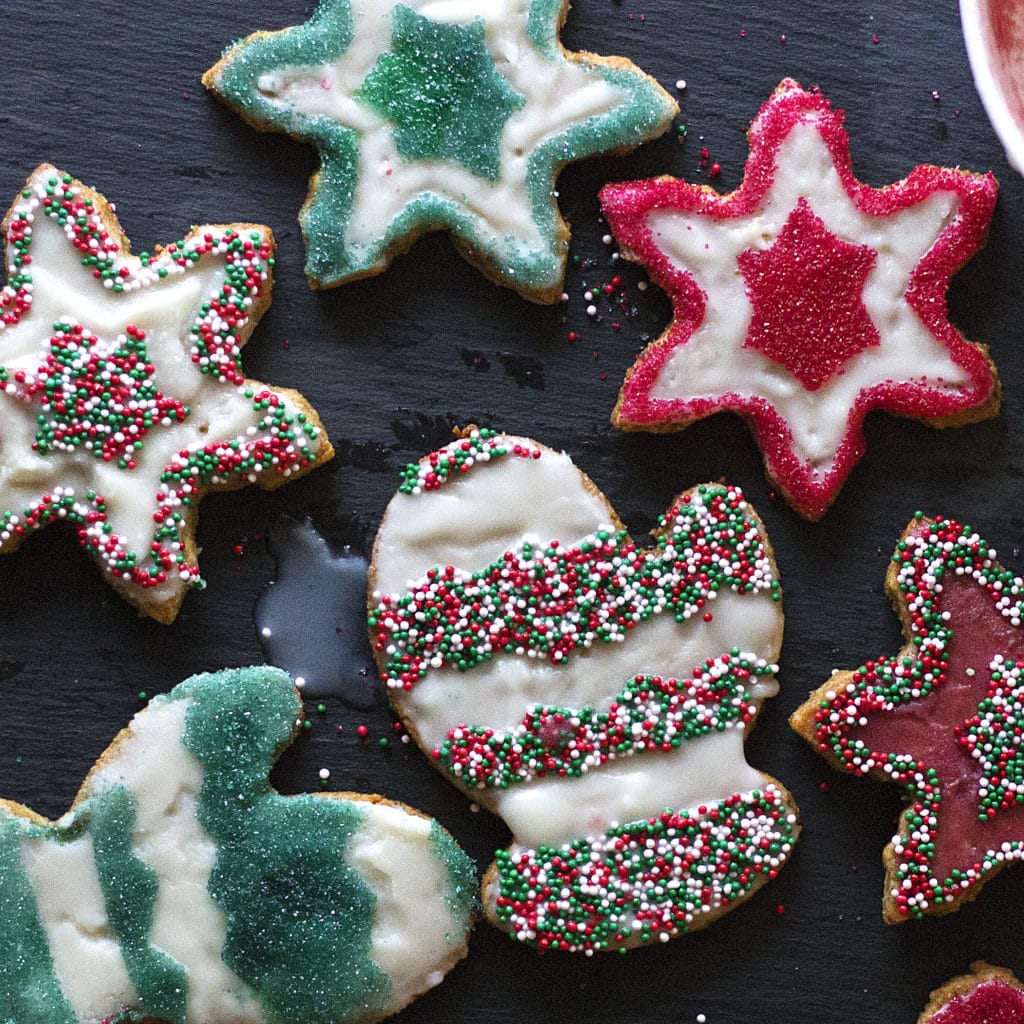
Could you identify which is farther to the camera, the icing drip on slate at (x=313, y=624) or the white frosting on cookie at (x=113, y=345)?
the icing drip on slate at (x=313, y=624)

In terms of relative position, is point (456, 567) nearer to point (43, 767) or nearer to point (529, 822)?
point (529, 822)

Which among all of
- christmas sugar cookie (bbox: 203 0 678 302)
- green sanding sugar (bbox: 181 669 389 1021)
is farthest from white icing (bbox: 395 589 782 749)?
christmas sugar cookie (bbox: 203 0 678 302)

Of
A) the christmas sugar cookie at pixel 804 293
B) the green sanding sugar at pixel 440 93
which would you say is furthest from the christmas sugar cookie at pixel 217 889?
the green sanding sugar at pixel 440 93

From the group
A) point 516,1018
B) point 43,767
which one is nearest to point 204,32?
point 43,767

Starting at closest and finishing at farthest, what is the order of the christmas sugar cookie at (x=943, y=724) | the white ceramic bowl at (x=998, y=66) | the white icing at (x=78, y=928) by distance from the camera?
the white ceramic bowl at (x=998, y=66) < the white icing at (x=78, y=928) < the christmas sugar cookie at (x=943, y=724)

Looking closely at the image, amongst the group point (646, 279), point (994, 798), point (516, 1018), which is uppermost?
point (646, 279)

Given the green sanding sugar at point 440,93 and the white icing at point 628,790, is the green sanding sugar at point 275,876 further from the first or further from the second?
the green sanding sugar at point 440,93
